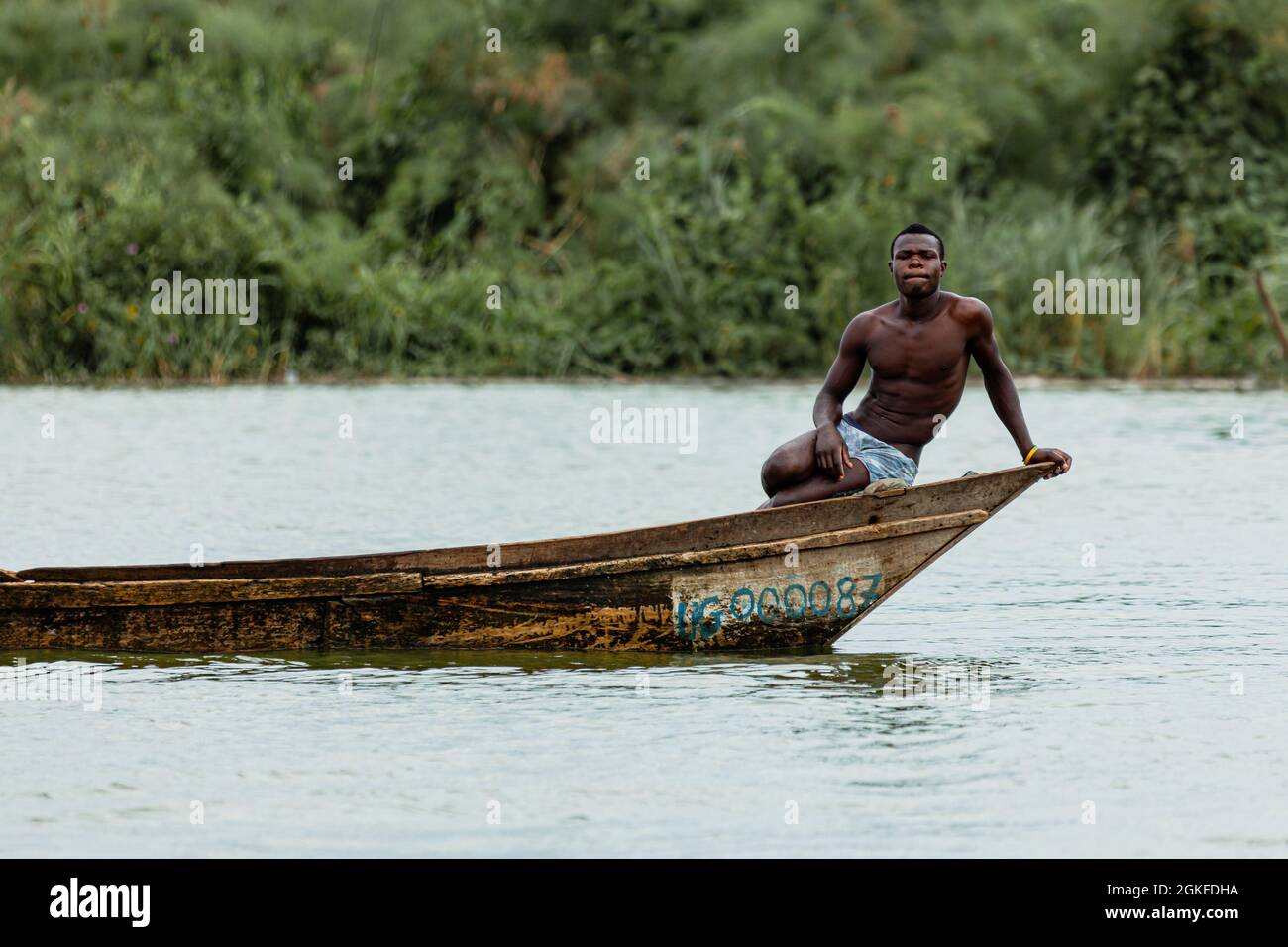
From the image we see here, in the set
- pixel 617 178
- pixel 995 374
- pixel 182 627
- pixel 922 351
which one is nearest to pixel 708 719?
pixel 922 351

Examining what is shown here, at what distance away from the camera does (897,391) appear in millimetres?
8602

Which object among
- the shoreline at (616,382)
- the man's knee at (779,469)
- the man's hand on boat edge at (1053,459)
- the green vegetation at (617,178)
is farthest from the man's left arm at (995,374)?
the green vegetation at (617,178)

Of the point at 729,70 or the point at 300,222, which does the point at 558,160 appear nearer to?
the point at 729,70

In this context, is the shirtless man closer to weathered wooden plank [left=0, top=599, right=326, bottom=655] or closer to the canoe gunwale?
the canoe gunwale

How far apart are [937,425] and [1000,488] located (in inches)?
19.5

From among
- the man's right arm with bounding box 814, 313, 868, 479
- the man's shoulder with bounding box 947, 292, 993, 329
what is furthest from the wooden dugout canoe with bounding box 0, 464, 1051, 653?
the man's shoulder with bounding box 947, 292, 993, 329

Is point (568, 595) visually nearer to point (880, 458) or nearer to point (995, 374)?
point (880, 458)

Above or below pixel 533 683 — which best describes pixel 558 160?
above

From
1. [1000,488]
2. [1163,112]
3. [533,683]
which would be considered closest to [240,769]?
[533,683]

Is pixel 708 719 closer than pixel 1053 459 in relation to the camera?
Yes

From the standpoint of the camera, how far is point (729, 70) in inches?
1145

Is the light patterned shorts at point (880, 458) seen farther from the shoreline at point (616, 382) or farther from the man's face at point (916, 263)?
the shoreline at point (616, 382)

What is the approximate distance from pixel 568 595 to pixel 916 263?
6.50ft

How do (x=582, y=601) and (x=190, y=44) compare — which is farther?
(x=190, y=44)
